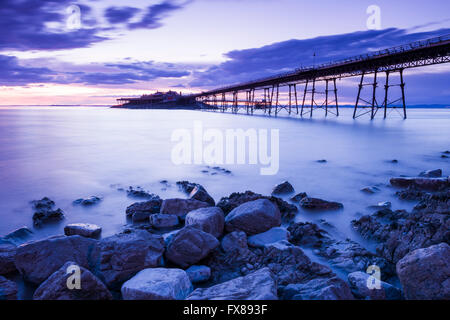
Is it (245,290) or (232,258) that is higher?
(245,290)

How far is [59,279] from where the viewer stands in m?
2.64

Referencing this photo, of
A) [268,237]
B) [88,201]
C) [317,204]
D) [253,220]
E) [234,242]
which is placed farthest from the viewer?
[88,201]

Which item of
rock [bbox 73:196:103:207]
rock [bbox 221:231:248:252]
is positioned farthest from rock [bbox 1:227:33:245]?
rock [bbox 221:231:248:252]

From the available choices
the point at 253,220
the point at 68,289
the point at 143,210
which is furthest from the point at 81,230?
the point at 253,220

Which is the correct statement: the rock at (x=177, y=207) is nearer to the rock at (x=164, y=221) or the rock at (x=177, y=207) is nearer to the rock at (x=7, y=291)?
the rock at (x=164, y=221)

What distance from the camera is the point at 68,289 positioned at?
2590 millimetres

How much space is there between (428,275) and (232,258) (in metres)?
2.06

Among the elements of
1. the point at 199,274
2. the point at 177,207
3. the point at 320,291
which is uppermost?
the point at 177,207

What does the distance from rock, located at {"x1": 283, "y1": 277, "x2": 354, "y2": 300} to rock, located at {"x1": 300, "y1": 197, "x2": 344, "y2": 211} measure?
3054 mm

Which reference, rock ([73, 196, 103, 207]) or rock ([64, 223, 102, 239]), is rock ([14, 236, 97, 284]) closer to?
rock ([64, 223, 102, 239])

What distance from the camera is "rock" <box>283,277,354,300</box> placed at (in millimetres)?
2352

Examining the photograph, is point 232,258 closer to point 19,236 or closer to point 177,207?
point 177,207
